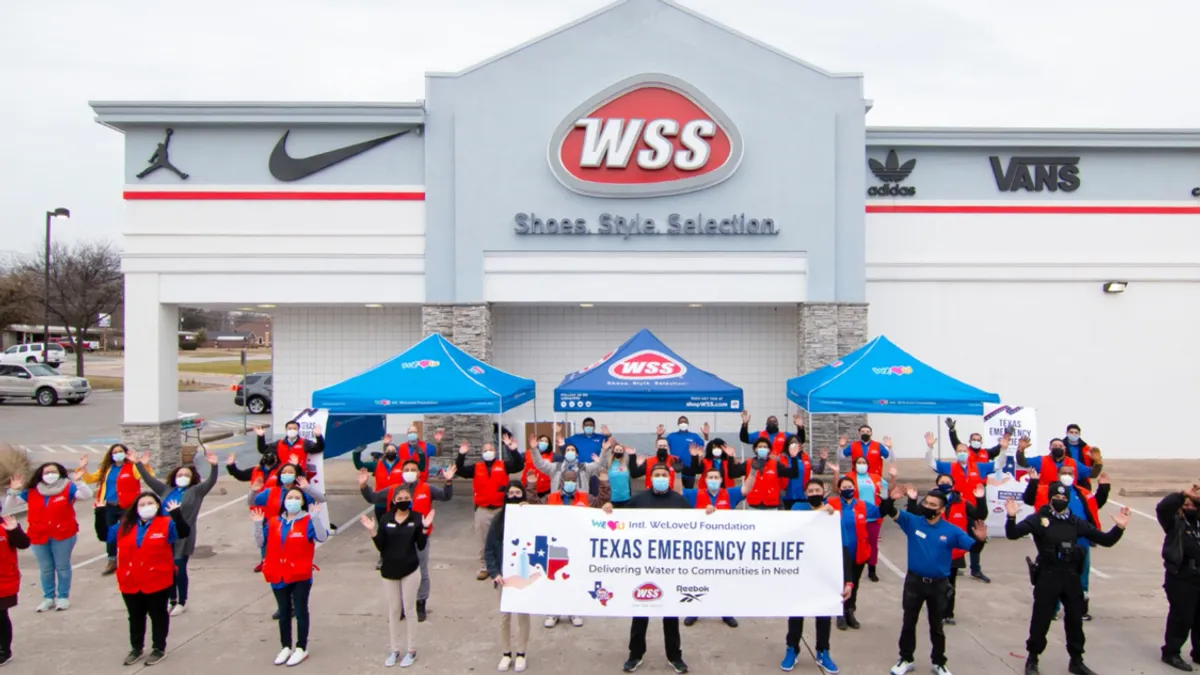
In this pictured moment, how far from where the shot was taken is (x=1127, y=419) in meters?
16.2

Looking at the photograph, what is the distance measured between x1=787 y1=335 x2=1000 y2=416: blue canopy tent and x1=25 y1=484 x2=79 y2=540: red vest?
9.58m

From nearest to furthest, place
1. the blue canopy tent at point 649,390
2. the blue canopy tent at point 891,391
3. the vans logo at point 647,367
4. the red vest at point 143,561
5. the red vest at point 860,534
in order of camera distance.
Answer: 1. the red vest at point 143,561
2. the red vest at point 860,534
3. the blue canopy tent at point 891,391
4. the blue canopy tent at point 649,390
5. the vans logo at point 647,367

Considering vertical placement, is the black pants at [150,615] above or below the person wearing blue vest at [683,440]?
below

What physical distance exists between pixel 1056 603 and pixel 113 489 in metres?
10.0

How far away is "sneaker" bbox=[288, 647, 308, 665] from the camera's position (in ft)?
22.4

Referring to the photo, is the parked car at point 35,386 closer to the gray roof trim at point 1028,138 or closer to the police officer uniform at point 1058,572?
the gray roof trim at point 1028,138

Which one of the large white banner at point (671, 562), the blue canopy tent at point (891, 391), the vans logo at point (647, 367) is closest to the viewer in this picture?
the large white banner at point (671, 562)

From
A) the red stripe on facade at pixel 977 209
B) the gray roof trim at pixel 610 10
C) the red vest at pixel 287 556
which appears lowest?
the red vest at pixel 287 556

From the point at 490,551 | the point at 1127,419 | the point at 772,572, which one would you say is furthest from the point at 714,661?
the point at 1127,419

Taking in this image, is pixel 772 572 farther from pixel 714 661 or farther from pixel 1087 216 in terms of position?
pixel 1087 216

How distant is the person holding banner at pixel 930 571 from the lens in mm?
6406

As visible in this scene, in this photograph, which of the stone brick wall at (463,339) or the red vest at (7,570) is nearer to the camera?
the red vest at (7,570)

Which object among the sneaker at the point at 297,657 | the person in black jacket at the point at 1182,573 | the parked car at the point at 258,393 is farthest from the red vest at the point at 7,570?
the parked car at the point at 258,393

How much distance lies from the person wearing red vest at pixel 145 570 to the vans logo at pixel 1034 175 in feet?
53.6
